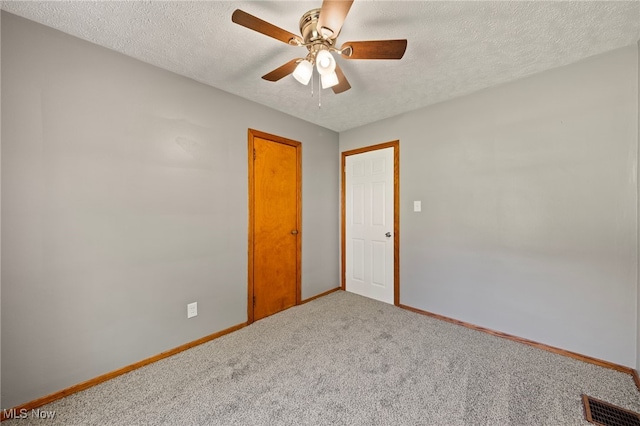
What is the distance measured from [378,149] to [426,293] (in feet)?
6.05

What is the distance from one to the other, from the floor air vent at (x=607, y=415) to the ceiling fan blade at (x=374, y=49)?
92.5 inches

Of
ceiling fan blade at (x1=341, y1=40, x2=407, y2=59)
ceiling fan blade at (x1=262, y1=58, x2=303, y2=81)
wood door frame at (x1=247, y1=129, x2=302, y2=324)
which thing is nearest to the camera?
ceiling fan blade at (x1=341, y1=40, x2=407, y2=59)

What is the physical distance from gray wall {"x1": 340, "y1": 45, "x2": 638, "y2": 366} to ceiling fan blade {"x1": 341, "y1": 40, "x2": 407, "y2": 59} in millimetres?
1585

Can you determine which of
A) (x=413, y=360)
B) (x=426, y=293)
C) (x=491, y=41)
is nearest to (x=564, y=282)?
(x=426, y=293)

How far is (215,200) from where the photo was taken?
241 cm

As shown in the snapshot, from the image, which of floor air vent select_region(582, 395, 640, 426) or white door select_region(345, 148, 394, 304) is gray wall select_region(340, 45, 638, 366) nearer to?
white door select_region(345, 148, 394, 304)

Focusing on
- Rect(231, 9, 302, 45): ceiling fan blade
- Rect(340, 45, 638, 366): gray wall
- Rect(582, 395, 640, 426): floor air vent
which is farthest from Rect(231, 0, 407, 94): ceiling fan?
Rect(582, 395, 640, 426): floor air vent

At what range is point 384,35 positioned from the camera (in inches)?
66.0

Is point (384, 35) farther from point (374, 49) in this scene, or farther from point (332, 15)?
point (332, 15)

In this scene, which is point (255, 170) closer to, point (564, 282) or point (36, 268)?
point (36, 268)

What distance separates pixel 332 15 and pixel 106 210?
1.94 metres

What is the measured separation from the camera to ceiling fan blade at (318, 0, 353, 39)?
1127mm

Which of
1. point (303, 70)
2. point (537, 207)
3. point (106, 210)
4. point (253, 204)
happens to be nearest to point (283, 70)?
point (303, 70)

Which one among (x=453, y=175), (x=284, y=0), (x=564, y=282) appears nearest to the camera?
(x=284, y=0)
